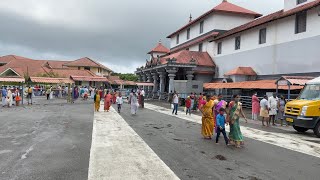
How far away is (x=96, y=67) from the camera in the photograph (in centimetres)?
7850

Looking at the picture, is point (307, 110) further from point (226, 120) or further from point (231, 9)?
point (231, 9)

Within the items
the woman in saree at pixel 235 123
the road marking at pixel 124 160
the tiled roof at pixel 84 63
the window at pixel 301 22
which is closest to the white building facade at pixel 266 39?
the window at pixel 301 22

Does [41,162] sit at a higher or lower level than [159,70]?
lower

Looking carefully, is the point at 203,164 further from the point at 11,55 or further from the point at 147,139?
the point at 11,55

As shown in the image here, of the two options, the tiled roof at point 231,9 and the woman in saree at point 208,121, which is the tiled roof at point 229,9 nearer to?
the tiled roof at point 231,9

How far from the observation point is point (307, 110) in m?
14.1

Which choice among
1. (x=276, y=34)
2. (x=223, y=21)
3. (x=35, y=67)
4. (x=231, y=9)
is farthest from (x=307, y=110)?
(x=35, y=67)

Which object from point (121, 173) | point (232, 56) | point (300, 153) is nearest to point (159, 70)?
point (232, 56)

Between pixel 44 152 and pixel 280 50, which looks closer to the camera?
pixel 44 152

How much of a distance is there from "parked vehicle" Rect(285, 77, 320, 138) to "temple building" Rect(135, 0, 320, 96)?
8.42 m

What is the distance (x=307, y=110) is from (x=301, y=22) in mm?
13572

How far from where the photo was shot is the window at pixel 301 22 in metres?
24.8

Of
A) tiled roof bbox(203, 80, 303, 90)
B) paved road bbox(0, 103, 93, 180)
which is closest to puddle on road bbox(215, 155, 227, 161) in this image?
paved road bbox(0, 103, 93, 180)

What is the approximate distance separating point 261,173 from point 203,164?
1346 mm
